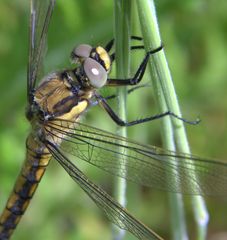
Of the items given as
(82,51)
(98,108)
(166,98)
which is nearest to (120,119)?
(166,98)

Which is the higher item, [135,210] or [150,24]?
[150,24]

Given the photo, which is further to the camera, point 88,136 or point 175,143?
point 88,136

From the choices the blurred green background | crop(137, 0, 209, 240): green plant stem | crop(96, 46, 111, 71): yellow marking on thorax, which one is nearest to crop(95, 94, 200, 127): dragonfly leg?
crop(137, 0, 209, 240): green plant stem

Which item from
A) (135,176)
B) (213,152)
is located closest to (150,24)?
(135,176)

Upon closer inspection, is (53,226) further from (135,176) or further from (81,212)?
(135,176)

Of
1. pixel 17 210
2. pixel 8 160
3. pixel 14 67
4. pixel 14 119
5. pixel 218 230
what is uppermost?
pixel 14 67

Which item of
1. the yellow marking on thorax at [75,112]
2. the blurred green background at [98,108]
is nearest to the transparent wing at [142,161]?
the yellow marking on thorax at [75,112]

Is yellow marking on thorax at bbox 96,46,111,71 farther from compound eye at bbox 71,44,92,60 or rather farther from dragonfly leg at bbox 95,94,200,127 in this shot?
dragonfly leg at bbox 95,94,200,127

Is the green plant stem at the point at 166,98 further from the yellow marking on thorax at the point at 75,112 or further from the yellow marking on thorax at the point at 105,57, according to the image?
the yellow marking on thorax at the point at 75,112
